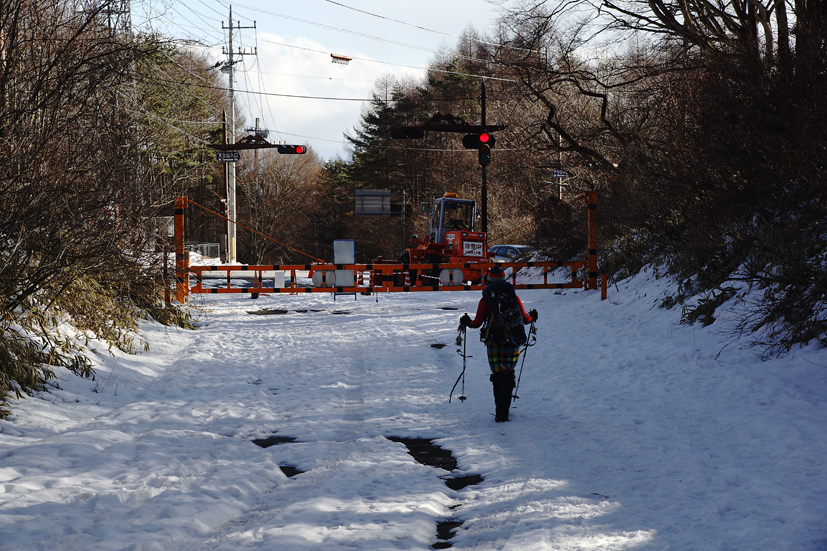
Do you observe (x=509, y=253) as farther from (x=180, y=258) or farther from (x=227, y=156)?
(x=180, y=258)

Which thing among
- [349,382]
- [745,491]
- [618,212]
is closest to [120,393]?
[349,382]

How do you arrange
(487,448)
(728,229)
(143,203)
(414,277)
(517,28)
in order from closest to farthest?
(487,448) < (728,229) < (143,203) < (517,28) < (414,277)

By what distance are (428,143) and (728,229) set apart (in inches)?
1765

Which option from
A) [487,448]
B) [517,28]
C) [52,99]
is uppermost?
[517,28]

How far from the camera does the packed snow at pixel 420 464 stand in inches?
168

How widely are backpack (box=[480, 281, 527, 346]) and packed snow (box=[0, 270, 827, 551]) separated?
895 millimetres

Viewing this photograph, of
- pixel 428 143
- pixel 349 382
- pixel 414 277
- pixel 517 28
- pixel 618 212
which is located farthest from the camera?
pixel 428 143

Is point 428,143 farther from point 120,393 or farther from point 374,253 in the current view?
point 120,393

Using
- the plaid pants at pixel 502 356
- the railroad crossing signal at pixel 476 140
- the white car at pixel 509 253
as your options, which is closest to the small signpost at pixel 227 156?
the white car at pixel 509 253

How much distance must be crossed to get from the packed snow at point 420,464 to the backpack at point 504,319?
0.89 meters

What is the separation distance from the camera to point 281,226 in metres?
61.4

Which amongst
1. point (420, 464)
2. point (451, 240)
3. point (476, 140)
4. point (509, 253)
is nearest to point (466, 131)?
point (476, 140)

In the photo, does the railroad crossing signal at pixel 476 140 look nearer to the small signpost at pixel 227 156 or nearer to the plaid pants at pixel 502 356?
the small signpost at pixel 227 156

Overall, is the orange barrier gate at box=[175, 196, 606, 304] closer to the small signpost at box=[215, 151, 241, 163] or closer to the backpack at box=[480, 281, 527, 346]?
the backpack at box=[480, 281, 527, 346]
